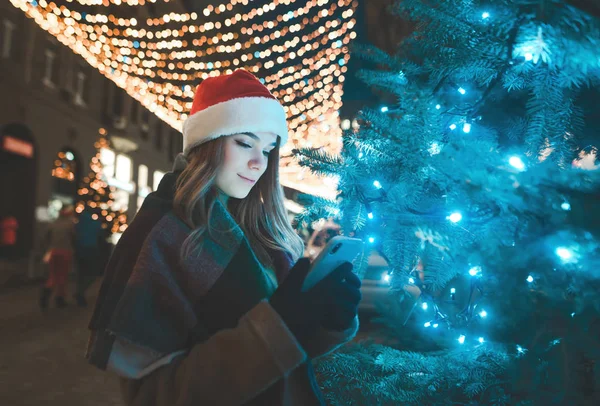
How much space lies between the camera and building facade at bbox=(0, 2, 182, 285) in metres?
15.3

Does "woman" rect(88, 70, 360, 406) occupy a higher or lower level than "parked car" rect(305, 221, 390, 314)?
higher

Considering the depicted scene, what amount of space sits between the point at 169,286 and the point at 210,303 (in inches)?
5.6

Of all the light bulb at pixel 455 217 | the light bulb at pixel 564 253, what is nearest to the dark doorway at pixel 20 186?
the light bulb at pixel 455 217

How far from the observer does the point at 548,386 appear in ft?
4.75

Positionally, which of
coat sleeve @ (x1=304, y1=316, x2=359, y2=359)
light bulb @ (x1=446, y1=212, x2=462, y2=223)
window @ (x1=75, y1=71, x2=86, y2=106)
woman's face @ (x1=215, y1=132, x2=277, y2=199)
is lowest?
coat sleeve @ (x1=304, y1=316, x2=359, y2=359)

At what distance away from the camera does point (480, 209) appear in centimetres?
170

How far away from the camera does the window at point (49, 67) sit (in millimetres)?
17480

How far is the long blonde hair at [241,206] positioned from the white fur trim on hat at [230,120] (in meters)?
0.04

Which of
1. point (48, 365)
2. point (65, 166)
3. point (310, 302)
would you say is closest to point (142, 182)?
point (65, 166)

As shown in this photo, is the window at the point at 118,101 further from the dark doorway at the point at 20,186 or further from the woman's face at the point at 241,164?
the woman's face at the point at 241,164

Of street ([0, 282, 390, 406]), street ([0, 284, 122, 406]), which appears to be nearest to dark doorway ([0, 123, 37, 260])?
street ([0, 282, 390, 406])

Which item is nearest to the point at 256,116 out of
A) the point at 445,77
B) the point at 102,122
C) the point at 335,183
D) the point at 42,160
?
the point at 335,183

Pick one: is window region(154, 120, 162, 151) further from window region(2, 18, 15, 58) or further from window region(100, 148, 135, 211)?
window region(2, 18, 15, 58)

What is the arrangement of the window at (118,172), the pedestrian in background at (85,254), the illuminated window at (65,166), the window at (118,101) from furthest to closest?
the window at (118,101), the window at (118,172), the illuminated window at (65,166), the pedestrian in background at (85,254)
